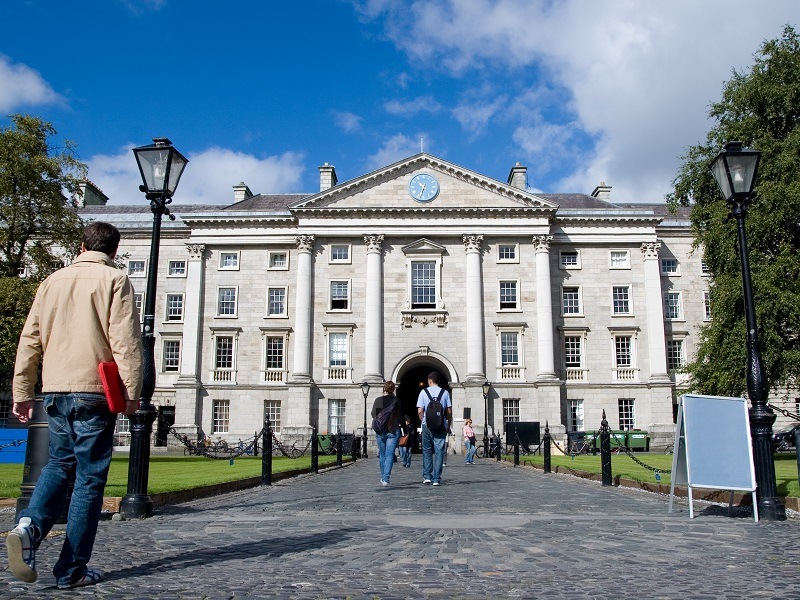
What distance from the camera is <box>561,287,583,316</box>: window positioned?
1708 inches

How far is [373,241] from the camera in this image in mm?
42812

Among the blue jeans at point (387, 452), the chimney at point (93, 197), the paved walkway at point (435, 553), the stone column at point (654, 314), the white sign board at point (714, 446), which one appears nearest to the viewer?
the paved walkway at point (435, 553)

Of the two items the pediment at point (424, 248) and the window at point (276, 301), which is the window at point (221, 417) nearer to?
the window at point (276, 301)

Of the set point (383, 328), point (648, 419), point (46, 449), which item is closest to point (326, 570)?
point (46, 449)

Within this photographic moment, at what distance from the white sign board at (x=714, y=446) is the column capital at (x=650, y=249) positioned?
35992 millimetres

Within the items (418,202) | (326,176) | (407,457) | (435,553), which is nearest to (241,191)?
(326,176)

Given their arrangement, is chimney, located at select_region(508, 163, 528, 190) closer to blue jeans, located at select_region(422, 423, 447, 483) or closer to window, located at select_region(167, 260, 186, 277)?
window, located at select_region(167, 260, 186, 277)

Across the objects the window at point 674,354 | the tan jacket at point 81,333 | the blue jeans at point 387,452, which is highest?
the window at point 674,354

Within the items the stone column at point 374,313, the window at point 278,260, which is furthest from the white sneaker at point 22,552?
the window at point 278,260

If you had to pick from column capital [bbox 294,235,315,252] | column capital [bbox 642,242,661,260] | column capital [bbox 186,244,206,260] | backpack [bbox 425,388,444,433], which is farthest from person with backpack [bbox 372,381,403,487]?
column capital [bbox 642,242,661,260]

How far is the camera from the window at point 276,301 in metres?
43.4

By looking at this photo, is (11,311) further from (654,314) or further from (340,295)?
(654,314)

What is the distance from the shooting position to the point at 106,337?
4.96 metres

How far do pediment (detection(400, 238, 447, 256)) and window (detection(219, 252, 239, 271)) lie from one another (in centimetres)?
1043
